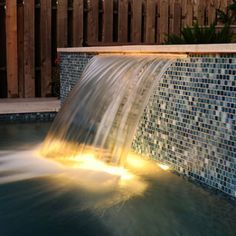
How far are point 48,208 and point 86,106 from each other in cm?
170

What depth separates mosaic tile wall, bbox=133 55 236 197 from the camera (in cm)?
302

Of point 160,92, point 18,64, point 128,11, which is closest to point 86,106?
point 160,92

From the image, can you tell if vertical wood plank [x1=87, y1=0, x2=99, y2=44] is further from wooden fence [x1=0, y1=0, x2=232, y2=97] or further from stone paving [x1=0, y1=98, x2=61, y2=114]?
stone paving [x1=0, y1=98, x2=61, y2=114]

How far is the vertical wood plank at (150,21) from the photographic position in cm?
792

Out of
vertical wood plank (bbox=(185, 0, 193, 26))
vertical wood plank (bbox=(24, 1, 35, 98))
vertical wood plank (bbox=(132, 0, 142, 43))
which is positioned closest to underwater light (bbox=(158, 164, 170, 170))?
vertical wood plank (bbox=(24, 1, 35, 98))

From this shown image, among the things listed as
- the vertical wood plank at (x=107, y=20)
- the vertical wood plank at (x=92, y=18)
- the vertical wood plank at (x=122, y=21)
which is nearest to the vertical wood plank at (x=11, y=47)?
the vertical wood plank at (x=92, y=18)

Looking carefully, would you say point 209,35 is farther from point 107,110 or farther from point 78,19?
point 78,19

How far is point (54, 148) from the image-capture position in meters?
4.30

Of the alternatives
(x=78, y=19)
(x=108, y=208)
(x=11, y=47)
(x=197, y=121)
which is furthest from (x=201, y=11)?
(x=108, y=208)

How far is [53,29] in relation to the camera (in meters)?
7.48

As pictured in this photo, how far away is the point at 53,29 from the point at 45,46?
42cm

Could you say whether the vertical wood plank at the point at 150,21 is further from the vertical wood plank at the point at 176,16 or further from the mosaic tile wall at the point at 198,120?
the mosaic tile wall at the point at 198,120

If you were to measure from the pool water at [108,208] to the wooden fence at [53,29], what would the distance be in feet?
11.9

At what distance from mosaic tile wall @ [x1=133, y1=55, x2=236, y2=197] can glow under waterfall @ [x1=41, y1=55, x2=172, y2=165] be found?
0.19 m
